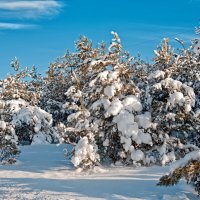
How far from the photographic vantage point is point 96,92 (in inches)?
706

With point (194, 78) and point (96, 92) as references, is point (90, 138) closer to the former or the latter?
point (96, 92)

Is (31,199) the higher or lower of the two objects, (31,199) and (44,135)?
the lower

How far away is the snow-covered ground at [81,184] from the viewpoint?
11773mm

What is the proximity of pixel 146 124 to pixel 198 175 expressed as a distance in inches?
272

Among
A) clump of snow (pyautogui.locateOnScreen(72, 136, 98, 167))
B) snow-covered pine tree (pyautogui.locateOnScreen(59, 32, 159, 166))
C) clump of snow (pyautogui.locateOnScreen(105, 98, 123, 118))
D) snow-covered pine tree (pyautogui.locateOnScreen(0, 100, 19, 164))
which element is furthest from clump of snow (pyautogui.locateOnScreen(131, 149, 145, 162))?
snow-covered pine tree (pyautogui.locateOnScreen(0, 100, 19, 164))

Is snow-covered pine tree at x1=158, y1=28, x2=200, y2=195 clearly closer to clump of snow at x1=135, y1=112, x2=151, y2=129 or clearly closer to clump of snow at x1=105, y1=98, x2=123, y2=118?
clump of snow at x1=135, y1=112, x2=151, y2=129

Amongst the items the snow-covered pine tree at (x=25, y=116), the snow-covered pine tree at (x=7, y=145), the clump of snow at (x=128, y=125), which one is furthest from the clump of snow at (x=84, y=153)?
the snow-covered pine tree at (x=25, y=116)

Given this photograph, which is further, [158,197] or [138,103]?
[138,103]

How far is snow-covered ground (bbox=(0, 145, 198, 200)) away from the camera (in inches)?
464

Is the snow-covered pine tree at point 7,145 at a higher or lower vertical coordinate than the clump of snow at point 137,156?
higher

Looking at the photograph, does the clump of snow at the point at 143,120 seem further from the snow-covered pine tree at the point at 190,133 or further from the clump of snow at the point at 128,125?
the snow-covered pine tree at the point at 190,133

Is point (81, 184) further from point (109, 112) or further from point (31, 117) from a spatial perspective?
point (31, 117)

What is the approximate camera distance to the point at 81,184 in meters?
13.6

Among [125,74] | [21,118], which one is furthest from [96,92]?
[21,118]
